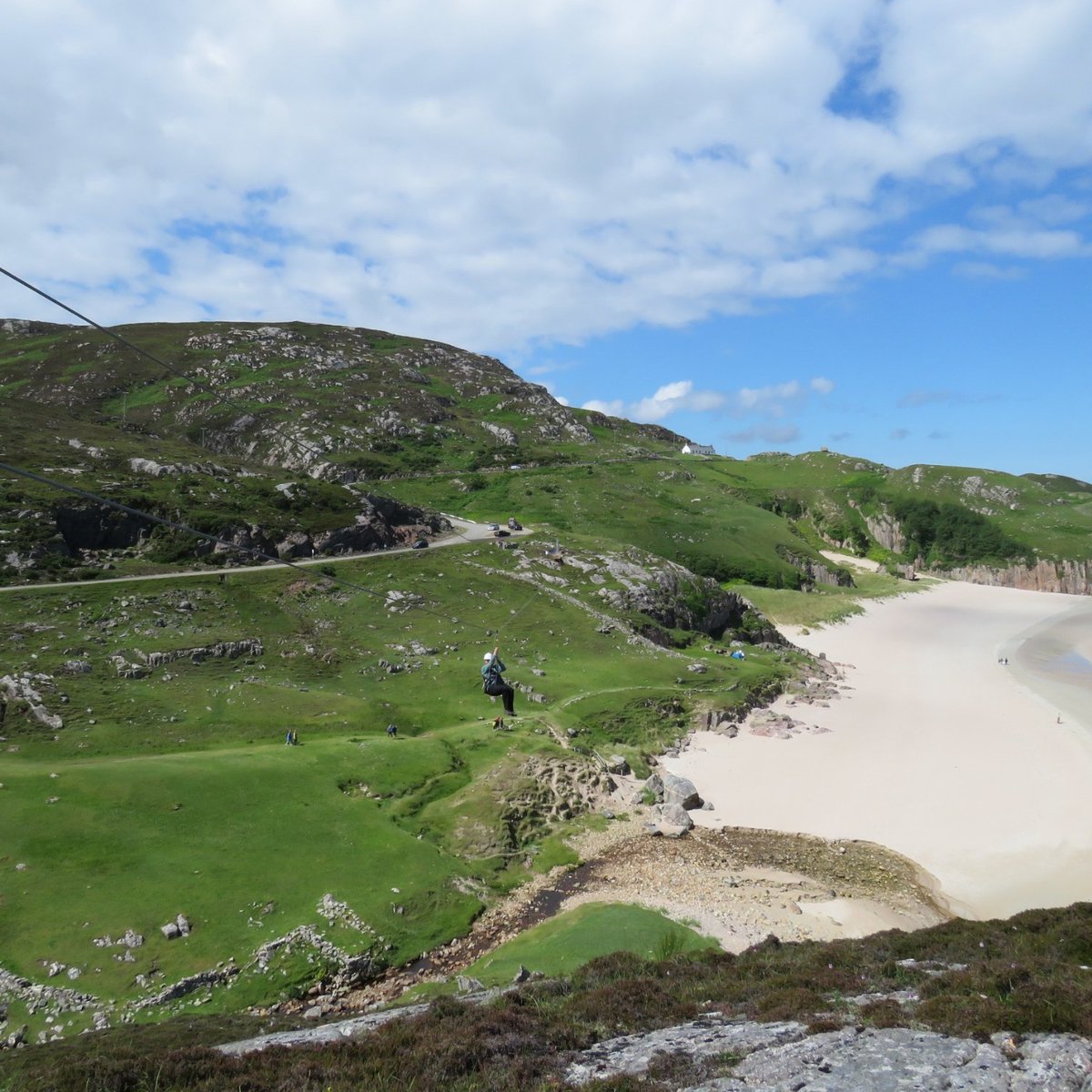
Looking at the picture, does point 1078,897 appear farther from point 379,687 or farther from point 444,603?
point 444,603

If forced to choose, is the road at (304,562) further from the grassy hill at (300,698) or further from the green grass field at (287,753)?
the green grass field at (287,753)

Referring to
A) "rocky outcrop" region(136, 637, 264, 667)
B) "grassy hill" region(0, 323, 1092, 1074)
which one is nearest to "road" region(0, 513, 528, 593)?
"grassy hill" region(0, 323, 1092, 1074)

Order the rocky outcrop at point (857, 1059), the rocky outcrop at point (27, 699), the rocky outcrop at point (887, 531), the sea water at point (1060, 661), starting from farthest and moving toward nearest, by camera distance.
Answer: the rocky outcrop at point (887, 531), the sea water at point (1060, 661), the rocky outcrop at point (27, 699), the rocky outcrop at point (857, 1059)

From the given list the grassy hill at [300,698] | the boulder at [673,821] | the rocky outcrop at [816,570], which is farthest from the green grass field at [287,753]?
the rocky outcrop at [816,570]

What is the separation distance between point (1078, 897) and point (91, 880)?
4405 cm

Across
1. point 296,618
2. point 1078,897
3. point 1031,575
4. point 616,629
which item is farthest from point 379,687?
point 1031,575

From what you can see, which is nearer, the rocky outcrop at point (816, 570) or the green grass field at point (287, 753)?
the green grass field at point (287, 753)

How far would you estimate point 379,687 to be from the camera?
5203cm

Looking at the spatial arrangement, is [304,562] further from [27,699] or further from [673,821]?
[673,821]

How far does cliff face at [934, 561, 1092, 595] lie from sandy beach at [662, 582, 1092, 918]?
78.3 m

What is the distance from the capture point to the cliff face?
477 feet

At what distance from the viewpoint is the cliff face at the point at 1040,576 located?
145375mm

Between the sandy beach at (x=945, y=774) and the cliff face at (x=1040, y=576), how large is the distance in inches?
3085

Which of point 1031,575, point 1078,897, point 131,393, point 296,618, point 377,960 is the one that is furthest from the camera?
point 131,393
